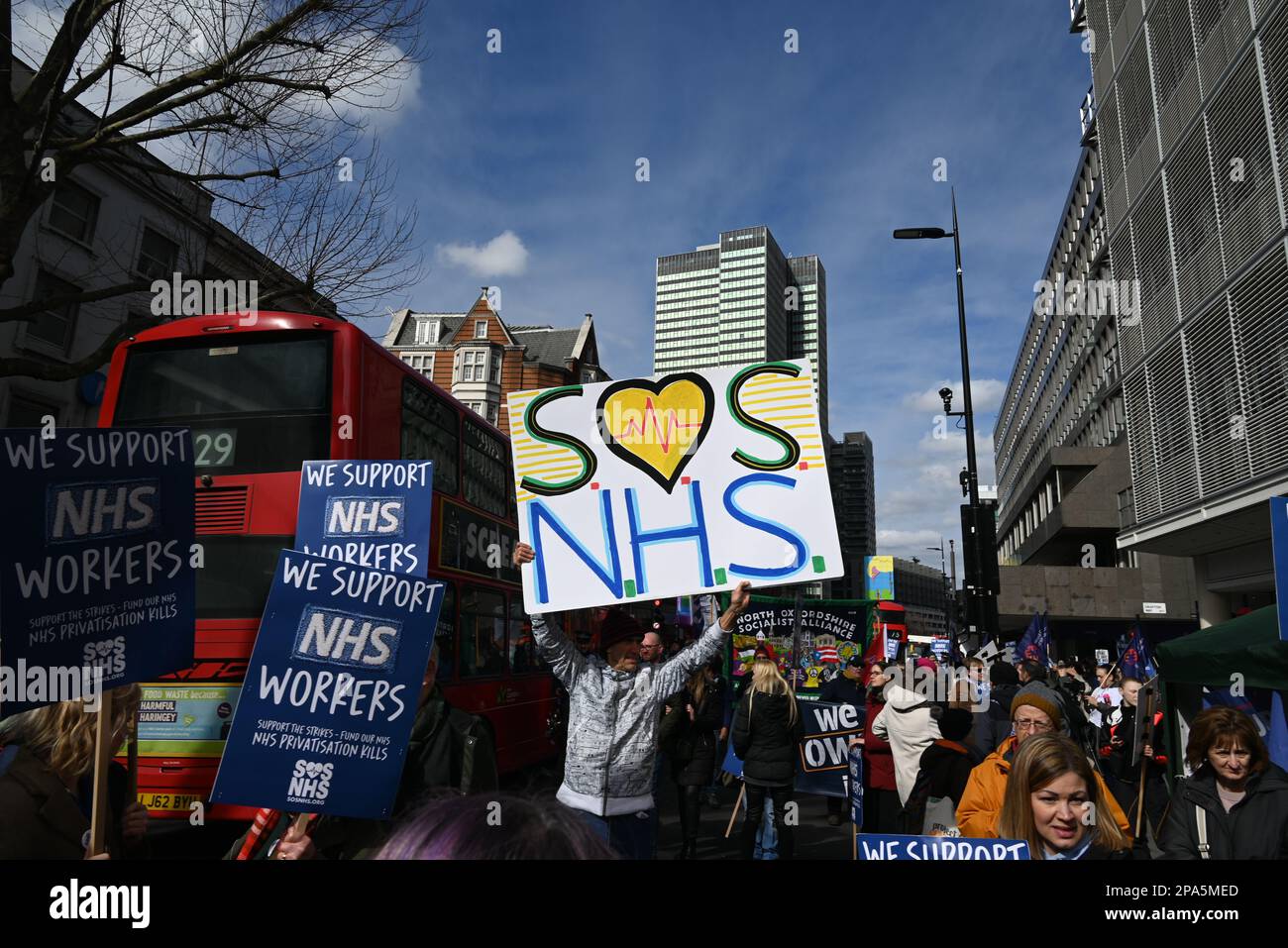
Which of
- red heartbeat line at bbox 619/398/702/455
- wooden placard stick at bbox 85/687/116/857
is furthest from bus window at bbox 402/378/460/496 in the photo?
wooden placard stick at bbox 85/687/116/857

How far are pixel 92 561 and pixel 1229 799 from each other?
17.3 feet

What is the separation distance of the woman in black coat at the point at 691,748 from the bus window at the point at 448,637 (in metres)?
2.57

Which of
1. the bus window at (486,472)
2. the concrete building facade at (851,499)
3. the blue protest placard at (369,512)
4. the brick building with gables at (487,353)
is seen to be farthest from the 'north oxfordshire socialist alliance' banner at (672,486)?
the concrete building facade at (851,499)

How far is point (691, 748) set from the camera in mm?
7895

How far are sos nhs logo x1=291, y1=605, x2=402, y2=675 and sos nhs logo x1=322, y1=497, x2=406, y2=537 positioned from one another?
1.45 metres

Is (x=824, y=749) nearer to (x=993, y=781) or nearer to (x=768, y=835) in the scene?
(x=768, y=835)

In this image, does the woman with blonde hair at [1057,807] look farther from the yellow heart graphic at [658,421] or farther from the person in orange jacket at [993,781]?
the yellow heart graphic at [658,421]

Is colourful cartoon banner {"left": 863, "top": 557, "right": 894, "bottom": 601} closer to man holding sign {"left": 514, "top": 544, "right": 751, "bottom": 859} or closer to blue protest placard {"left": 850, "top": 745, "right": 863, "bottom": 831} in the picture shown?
blue protest placard {"left": 850, "top": 745, "right": 863, "bottom": 831}

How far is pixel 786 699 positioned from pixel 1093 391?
42.1 metres

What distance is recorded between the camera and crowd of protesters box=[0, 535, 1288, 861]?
2.45 m

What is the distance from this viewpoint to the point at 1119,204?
960 inches

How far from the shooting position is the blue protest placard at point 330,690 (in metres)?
3.06
